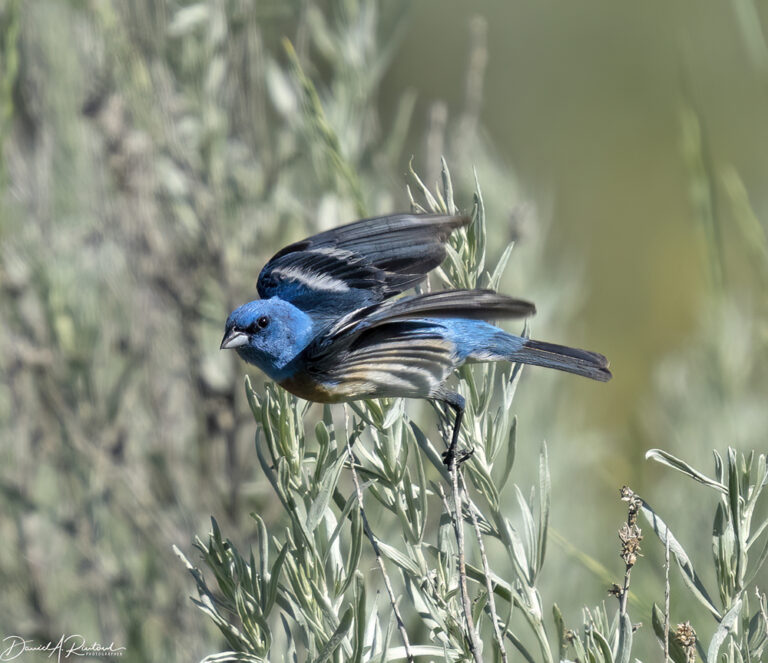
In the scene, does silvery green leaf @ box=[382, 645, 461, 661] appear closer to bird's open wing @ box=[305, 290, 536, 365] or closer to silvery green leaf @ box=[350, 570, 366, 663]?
silvery green leaf @ box=[350, 570, 366, 663]

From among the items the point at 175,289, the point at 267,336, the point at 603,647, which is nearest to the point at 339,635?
the point at 603,647

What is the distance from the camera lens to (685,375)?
2512mm

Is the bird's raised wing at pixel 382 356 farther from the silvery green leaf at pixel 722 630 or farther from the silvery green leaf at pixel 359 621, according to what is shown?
the silvery green leaf at pixel 722 630

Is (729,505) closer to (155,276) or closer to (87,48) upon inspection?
(155,276)

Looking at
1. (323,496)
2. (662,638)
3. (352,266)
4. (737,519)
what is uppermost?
(352,266)

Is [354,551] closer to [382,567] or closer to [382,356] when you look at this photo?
[382,567]

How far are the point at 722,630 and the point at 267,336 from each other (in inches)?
33.5

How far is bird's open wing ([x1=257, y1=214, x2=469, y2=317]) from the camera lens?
1.45m

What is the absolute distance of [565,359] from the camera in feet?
5.23

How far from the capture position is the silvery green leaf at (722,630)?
946 millimetres

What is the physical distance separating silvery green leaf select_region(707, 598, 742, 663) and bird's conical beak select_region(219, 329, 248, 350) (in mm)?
869

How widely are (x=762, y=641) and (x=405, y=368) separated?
573 millimetres

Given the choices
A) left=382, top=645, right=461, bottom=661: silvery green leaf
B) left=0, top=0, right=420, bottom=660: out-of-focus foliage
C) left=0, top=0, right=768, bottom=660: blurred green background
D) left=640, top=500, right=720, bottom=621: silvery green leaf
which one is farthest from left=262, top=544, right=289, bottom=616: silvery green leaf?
left=0, top=0, right=420, bottom=660: out-of-focus foliage

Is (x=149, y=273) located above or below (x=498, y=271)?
above
